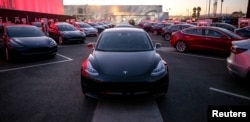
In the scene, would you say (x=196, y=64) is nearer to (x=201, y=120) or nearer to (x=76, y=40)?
(x=201, y=120)

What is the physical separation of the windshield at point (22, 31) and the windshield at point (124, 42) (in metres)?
5.61

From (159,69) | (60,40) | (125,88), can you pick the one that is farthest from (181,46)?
(125,88)

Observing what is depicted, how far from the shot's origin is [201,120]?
414 centimetres

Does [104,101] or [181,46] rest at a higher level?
[181,46]

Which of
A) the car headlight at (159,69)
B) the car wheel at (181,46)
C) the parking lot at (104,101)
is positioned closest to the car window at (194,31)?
the car wheel at (181,46)

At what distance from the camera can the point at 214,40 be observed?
1142cm

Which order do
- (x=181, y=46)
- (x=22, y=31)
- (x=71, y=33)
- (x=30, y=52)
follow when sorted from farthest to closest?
(x=71, y=33) < (x=181, y=46) < (x=22, y=31) < (x=30, y=52)

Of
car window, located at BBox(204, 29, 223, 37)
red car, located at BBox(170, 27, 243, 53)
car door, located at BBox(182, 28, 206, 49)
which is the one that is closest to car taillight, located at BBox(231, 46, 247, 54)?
red car, located at BBox(170, 27, 243, 53)

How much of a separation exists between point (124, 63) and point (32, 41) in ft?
20.7

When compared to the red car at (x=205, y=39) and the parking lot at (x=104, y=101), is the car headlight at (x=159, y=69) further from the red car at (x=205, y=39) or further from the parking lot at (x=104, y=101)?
the red car at (x=205, y=39)

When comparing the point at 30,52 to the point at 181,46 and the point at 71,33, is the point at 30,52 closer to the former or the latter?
the point at 71,33

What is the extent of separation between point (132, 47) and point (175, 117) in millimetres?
2230

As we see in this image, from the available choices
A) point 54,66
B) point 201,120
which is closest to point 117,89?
point 201,120

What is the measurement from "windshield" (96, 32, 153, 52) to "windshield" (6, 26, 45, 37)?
561cm
